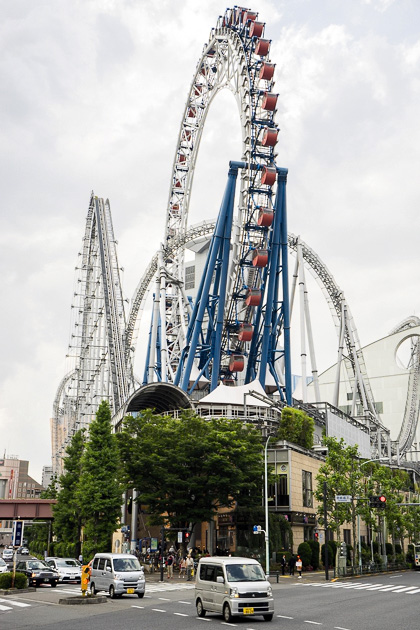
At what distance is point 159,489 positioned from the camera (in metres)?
50.5

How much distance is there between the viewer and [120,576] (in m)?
31.6

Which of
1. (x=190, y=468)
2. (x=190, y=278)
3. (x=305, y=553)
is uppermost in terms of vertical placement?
(x=190, y=278)

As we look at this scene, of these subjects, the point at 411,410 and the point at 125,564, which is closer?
the point at 125,564

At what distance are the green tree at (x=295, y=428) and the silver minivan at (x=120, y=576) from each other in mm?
30829

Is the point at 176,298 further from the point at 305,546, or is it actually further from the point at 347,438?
the point at 305,546

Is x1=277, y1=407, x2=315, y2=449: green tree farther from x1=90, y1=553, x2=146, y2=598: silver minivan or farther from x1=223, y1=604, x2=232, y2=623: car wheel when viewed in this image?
x1=223, y1=604, x2=232, y2=623: car wheel

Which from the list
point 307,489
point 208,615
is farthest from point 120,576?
point 307,489

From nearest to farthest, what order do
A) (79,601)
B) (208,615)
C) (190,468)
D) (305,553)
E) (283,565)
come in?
1. (208,615)
2. (79,601)
3. (283,565)
4. (190,468)
5. (305,553)

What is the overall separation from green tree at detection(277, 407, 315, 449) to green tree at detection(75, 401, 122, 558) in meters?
16.2

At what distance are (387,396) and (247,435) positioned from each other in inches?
2691

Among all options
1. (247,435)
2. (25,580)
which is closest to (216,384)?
(247,435)

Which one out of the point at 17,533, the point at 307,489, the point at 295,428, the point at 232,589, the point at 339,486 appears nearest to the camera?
the point at 232,589

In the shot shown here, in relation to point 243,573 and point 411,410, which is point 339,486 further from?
point 411,410

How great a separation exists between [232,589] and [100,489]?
31.1 metres
